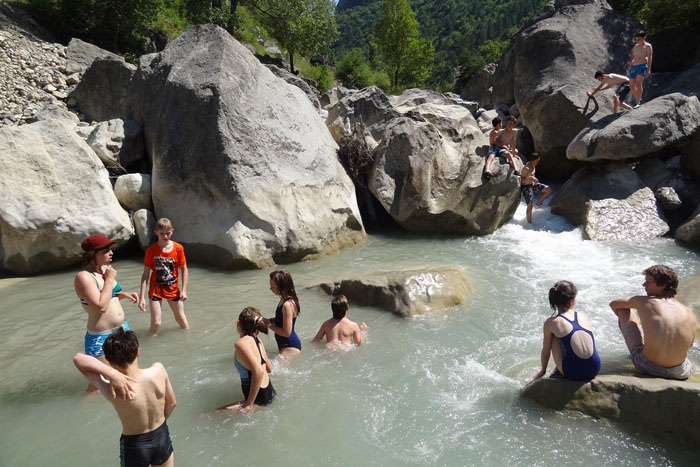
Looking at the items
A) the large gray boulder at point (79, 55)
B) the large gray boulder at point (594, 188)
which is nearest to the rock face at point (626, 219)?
the large gray boulder at point (594, 188)

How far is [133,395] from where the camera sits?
275cm

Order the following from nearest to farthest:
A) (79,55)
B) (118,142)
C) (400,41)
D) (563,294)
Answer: (563,294) → (118,142) → (79,55) → (400,41)

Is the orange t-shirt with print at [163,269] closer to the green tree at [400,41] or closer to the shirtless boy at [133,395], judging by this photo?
the shirtless boy at [133,395]

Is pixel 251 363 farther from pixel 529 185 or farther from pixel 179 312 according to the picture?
pixel 529 185

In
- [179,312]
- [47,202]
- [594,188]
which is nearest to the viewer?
[179,312]

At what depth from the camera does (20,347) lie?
5340 millimetres

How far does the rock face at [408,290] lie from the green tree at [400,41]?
2610cm

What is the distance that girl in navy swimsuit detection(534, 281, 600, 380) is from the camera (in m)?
3.81

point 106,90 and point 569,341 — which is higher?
point 106,90

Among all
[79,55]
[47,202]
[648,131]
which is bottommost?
[47,202]

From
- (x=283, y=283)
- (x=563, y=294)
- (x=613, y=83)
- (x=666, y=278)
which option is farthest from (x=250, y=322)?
(x=613, y=83)

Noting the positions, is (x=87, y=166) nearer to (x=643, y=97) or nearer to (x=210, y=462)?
(x=210, y=462)

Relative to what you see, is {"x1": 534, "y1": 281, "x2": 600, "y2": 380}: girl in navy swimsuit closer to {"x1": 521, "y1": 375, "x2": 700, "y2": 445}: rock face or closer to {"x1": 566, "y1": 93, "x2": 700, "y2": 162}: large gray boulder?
{"x1": 521, "y1": 375, "x2": 700, "y2": 445}: rock face

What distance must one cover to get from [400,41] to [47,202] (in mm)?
26094
